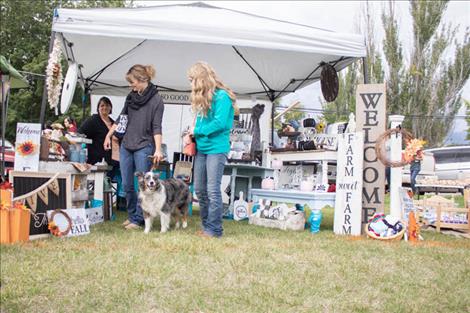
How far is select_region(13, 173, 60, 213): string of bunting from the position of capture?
15.6 ft

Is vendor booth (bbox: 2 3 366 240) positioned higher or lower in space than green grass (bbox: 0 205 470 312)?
higher

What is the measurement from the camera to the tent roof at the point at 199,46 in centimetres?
577

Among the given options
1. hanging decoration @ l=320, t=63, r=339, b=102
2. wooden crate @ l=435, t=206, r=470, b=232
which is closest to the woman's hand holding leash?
hanging decoration @ l=320, t=63, r=339, b=102

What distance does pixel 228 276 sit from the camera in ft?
11.0

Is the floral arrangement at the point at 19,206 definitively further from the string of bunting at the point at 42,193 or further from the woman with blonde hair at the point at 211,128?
the woman with blonde hair at the point at 211,128

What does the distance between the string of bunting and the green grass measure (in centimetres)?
45

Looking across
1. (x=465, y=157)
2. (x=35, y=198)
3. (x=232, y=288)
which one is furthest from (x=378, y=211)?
(x=465, y=157)

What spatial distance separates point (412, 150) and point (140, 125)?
9.47ft

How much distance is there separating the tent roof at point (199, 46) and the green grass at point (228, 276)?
2363 mm

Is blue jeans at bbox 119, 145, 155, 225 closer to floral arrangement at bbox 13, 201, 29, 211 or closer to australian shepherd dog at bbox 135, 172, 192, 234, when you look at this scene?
australian shepherd dog at bbox 135, 172, 192, 234

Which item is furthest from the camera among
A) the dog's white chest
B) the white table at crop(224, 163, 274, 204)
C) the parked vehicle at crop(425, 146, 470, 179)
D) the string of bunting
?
the parked vehicle at crop(425, 146, 470, 179)

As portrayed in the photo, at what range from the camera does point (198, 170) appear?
504 centimetres

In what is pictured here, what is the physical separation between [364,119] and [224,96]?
6.45 feet

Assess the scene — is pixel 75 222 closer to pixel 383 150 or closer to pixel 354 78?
pixel 383 150
